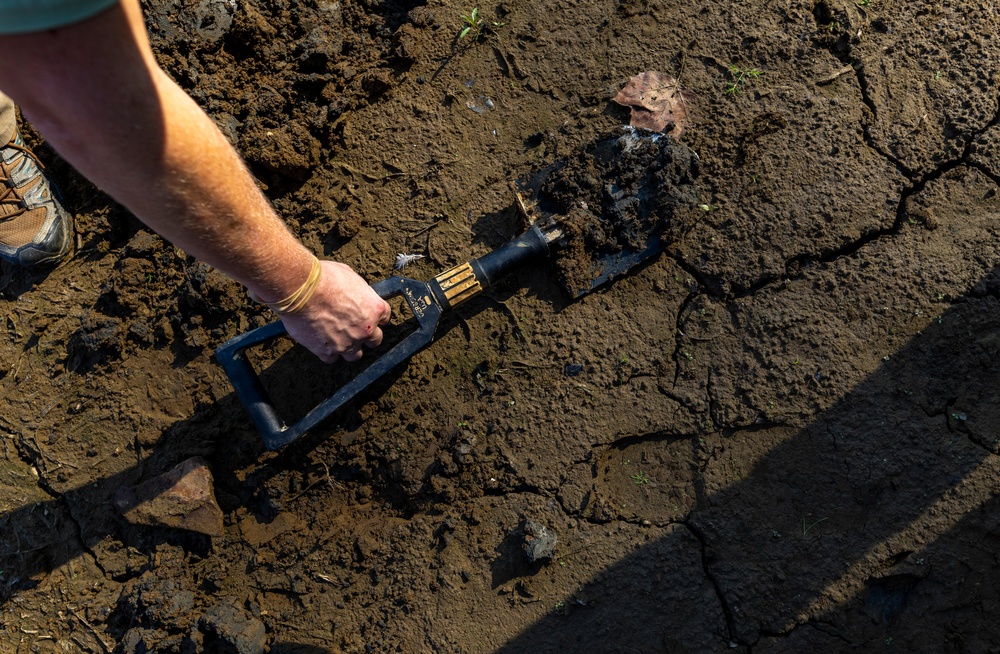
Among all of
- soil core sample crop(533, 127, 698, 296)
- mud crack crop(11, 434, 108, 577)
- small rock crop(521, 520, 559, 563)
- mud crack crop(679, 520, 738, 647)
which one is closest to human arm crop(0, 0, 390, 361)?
soil core sample crop(533, 127, 698, 296)

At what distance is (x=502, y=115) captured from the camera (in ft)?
8.95

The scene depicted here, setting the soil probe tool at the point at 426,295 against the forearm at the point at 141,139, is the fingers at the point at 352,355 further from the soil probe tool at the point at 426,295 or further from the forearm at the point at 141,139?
the forearm at the point at 141,139

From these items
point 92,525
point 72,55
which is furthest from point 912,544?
point 92,525

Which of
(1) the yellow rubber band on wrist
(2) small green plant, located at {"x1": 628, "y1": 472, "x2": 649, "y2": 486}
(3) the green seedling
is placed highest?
(3) the green seedling

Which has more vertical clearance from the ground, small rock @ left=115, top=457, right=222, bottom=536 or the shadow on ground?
small rock @ left=115, top=457, right=222, bottom=536

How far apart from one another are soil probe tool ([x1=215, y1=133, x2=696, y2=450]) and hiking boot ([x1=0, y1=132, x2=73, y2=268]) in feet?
3.99

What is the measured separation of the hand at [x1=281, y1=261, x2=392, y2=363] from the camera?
6.82 ft

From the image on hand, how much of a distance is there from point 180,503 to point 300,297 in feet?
3.52

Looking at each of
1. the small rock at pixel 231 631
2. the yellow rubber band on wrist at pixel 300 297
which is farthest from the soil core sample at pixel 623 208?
the small rock at pixel 231 631

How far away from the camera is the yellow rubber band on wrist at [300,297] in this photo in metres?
1.98

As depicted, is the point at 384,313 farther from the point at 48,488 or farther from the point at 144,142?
the point at 48,488

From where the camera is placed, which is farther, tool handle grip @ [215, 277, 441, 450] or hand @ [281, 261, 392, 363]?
tool handle grip @ [215, 277, 441, 450]

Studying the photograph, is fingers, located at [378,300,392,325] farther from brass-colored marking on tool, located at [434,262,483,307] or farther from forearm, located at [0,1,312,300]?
forearm, located at [0,1,312,300]

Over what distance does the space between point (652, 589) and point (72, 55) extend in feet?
7.36
